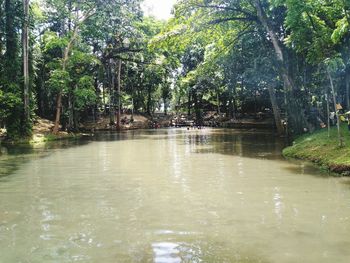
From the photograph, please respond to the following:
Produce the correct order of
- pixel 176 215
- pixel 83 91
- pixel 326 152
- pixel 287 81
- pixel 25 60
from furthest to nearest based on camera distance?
pixel 83 91
pixel 25 60
pixel 287 81
pixel 326 152
pixel 176 215

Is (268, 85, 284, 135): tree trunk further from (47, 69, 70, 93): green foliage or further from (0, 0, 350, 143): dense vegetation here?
(47, 69, 70, 93): green foliage

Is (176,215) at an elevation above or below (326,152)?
below

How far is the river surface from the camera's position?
5.96m

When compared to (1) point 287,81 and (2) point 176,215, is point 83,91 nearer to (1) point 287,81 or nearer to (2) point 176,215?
(1) point 287,81

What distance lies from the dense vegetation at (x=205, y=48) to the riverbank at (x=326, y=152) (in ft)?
5.26

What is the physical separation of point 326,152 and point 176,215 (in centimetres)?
885

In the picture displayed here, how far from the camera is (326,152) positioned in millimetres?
14781

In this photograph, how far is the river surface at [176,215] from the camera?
19.5ft

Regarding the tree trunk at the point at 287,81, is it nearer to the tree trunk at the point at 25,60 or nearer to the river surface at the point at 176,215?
the river surface at the point at 176,215

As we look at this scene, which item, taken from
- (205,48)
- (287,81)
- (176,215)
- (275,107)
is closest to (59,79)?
(205,48)

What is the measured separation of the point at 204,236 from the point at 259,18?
17.5 metres

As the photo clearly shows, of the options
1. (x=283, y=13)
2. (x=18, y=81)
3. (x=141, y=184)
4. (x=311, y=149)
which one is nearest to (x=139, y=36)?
(x=18, y=81)

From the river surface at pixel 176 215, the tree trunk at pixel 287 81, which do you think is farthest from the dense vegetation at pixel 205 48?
the river surface at pixel 176 215

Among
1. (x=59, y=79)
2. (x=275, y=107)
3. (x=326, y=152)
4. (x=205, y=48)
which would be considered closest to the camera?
(x=326, y=152)
